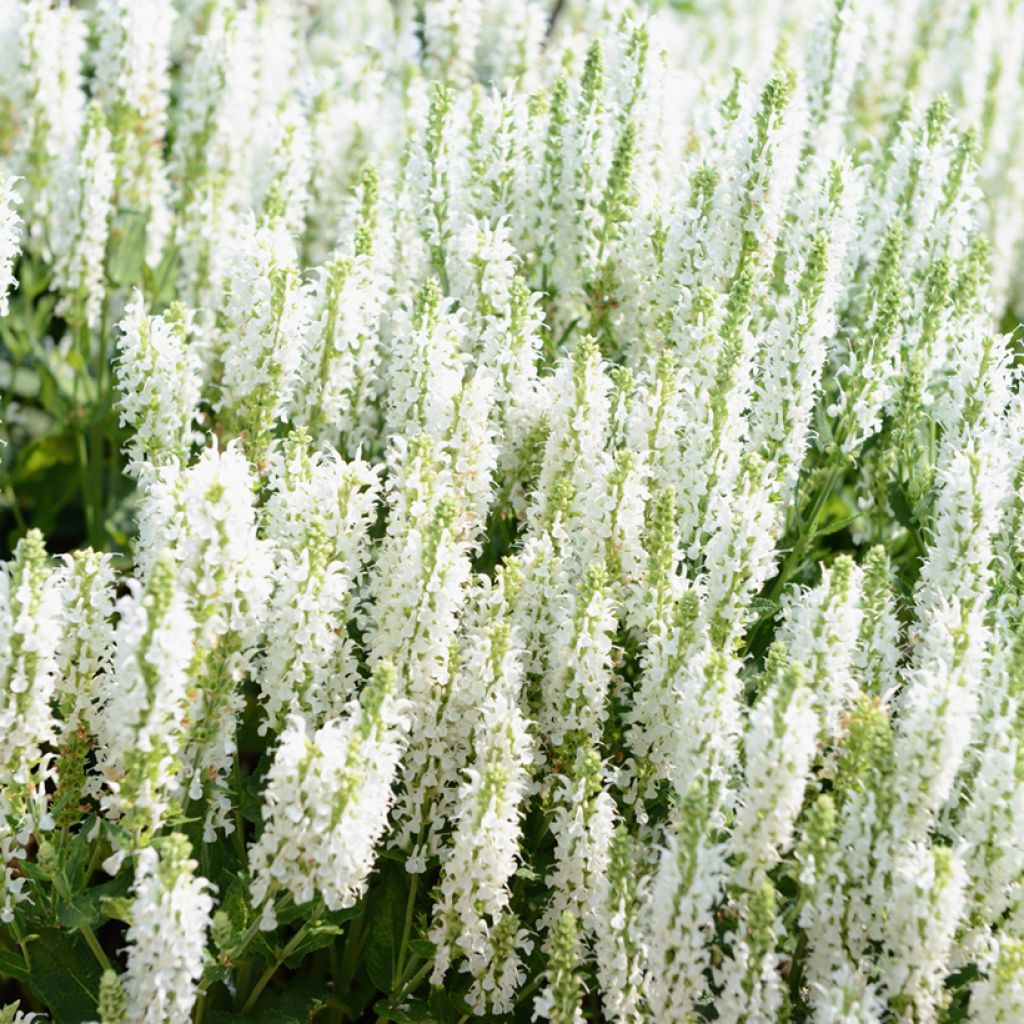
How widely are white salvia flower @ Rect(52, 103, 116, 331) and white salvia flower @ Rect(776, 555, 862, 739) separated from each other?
2941 millimetres

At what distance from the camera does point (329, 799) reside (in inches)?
111

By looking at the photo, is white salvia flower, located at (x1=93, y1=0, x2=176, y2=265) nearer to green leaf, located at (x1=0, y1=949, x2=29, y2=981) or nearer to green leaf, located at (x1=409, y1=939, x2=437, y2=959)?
green leaf, located at (x1=0, y1=949, x2=29, y2=981)

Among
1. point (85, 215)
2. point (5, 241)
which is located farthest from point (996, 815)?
point (85, 215)

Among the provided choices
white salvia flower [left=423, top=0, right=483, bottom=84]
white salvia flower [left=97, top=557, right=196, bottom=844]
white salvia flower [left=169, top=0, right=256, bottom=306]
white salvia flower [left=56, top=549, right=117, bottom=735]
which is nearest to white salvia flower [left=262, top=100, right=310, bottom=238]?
white salvia flower [left=169, top=0, right=256, bottom=306]

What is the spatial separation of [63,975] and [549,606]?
1447mm

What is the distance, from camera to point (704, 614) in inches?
133

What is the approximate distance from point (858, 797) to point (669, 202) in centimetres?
209

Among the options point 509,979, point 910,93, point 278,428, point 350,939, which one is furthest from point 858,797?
point 910,93

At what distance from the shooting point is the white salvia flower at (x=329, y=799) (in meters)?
2.82

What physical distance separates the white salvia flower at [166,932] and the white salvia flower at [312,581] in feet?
1.61

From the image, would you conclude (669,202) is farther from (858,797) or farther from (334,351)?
(858,797)

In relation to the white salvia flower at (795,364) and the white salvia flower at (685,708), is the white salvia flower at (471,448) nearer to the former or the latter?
the white salvia flower at (685,708)

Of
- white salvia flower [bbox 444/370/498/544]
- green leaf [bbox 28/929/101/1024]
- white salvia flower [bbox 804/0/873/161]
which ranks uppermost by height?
white salvia flower [bbox 804/0/873/161]

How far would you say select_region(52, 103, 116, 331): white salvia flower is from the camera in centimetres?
476
